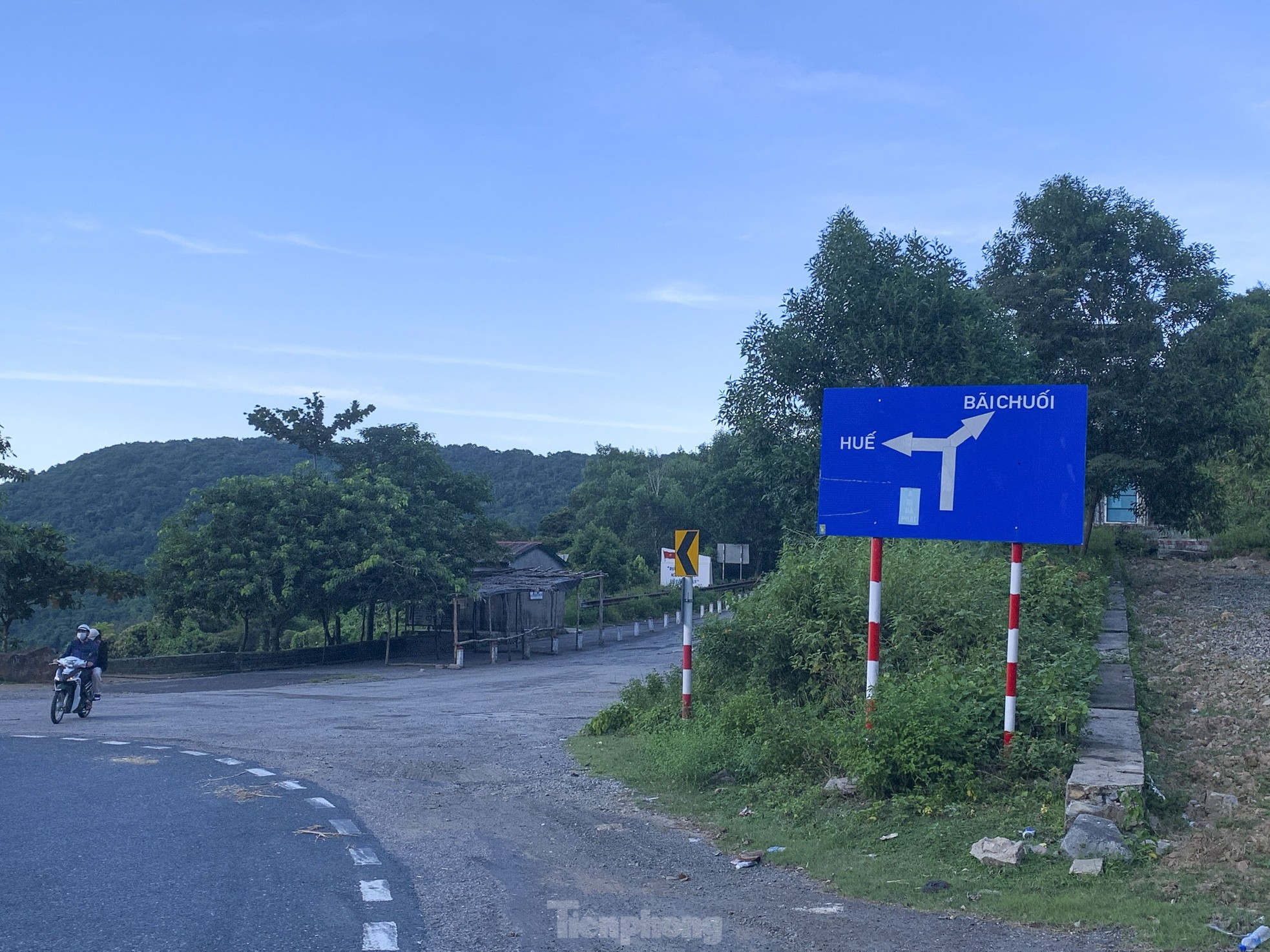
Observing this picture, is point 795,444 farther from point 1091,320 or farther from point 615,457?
point 615,457

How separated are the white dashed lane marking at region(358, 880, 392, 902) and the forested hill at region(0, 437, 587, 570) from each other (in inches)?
2011

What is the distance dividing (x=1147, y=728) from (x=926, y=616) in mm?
2422

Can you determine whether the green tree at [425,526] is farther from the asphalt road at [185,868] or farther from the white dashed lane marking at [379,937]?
the white dashed lane marking at [379,937]

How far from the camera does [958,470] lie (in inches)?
349

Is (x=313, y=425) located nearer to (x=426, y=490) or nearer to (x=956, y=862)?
(x=426, y=490)

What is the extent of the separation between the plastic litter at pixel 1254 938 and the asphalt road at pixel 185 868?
3.77 metres

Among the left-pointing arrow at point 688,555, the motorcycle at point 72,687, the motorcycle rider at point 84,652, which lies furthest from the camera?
the motorcycle rider at point 84,652

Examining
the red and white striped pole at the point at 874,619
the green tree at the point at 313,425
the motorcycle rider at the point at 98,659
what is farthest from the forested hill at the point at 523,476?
the red and white striped pole at the point at 874,619

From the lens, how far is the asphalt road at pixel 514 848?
525cm

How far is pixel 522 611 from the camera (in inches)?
1563

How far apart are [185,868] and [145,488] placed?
72536 millimetres

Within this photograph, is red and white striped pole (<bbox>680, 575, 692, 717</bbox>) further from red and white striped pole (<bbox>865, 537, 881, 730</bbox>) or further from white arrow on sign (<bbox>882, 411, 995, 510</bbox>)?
white arrow on sign (<bbox>882, 411, 995, 510</bbox>)

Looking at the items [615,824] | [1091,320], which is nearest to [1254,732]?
[615,824]

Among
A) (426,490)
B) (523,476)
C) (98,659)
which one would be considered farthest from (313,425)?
(523,476)
